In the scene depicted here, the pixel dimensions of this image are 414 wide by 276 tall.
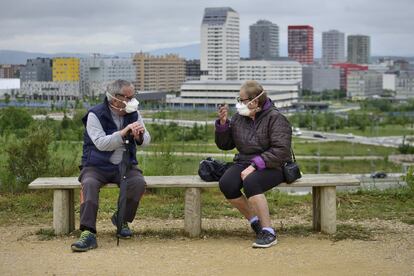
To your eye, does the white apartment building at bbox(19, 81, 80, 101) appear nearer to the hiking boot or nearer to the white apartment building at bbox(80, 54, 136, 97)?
the white apartment building at bbox(80, 54, 136, 97)

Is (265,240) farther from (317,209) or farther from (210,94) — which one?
(210,94)

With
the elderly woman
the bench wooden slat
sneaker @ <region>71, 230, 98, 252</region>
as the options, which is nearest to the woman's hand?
the elderly woman

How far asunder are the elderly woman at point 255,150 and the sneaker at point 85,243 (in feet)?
3.03

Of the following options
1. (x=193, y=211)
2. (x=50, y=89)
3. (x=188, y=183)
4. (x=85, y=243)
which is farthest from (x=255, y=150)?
(x=50, y=89)

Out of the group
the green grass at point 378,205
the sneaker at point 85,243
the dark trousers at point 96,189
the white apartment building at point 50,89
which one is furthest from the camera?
the white apartment building at point 50,89

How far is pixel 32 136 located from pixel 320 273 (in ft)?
13.8

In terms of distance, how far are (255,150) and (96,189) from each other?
1.10 meters

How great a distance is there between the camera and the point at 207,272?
4242 mm

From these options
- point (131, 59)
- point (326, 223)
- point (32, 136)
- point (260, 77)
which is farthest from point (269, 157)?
point (260, 77)

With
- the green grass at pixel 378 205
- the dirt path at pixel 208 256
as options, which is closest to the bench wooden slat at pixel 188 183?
the dirt path at pixel 208 256

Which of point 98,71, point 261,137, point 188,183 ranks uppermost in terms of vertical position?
point 98,71

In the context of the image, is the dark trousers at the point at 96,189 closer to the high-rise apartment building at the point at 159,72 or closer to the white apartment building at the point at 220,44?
the high-rise apartment building at the point at 159,72

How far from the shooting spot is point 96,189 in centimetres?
496

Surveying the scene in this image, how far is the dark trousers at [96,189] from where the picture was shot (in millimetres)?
4906
